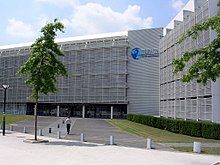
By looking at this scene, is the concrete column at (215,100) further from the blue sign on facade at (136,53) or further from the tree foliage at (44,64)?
the blue sign on facade at (136,53)

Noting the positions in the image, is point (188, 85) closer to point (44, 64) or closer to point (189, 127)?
point (189, 127)

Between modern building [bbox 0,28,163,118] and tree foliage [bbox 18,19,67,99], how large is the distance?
135ft

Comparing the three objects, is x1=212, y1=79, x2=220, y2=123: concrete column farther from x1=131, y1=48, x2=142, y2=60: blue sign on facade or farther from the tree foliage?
x1=131, y1=48, x2=142, y2=60: blue sign on facade

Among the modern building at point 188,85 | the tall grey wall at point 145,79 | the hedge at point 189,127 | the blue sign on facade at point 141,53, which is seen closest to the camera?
the hedge at point 189,127

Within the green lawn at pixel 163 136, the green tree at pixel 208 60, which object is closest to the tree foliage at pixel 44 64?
the green lawn at pixel 163 136

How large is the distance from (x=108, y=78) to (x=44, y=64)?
43.1 meters

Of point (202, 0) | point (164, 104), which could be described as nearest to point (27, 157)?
point (202, 0)

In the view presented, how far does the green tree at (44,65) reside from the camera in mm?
22375

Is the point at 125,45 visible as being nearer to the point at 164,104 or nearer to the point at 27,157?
the point at 164,104

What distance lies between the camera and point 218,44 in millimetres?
10594

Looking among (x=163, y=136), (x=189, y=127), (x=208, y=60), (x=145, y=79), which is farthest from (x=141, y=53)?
(x=208, y=60)

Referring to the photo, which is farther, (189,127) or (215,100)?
(189,127)

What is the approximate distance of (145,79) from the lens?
63.1 metres

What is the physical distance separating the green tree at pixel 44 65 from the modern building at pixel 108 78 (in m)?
41.1
